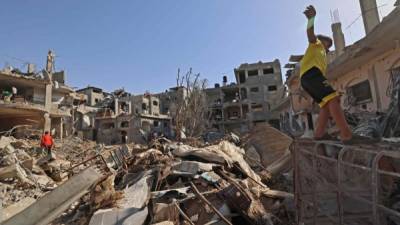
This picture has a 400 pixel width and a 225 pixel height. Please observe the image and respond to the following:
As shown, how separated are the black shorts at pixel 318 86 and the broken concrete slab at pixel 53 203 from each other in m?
2.41

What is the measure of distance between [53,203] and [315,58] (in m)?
2.96

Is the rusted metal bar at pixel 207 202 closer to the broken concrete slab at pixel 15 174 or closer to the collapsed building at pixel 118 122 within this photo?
the broken concrete slab at pixel 15 174

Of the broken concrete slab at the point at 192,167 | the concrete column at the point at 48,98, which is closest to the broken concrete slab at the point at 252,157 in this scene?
the broken concrete slab at the point at 192,167

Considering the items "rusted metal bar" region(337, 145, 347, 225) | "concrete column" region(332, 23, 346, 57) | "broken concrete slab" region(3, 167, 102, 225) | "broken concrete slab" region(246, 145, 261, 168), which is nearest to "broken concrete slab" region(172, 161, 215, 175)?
"broken concrete slab" region(246, 145, 261, 168)

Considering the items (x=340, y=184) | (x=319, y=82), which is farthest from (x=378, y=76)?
(x=340, y=184)

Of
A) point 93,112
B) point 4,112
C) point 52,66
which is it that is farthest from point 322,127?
point 93,112

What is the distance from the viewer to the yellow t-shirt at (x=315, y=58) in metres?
3.01

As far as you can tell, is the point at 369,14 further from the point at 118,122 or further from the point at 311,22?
the point at 118,122

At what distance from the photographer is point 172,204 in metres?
3.89

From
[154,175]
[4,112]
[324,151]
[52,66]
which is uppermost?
[52,66]

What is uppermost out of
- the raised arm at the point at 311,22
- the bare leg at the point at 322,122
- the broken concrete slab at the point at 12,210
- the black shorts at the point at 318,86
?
the raised arm at the point at 311,22

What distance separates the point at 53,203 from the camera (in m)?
2.51

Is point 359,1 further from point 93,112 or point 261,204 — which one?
point 93,112

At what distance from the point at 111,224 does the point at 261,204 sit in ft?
7.12
